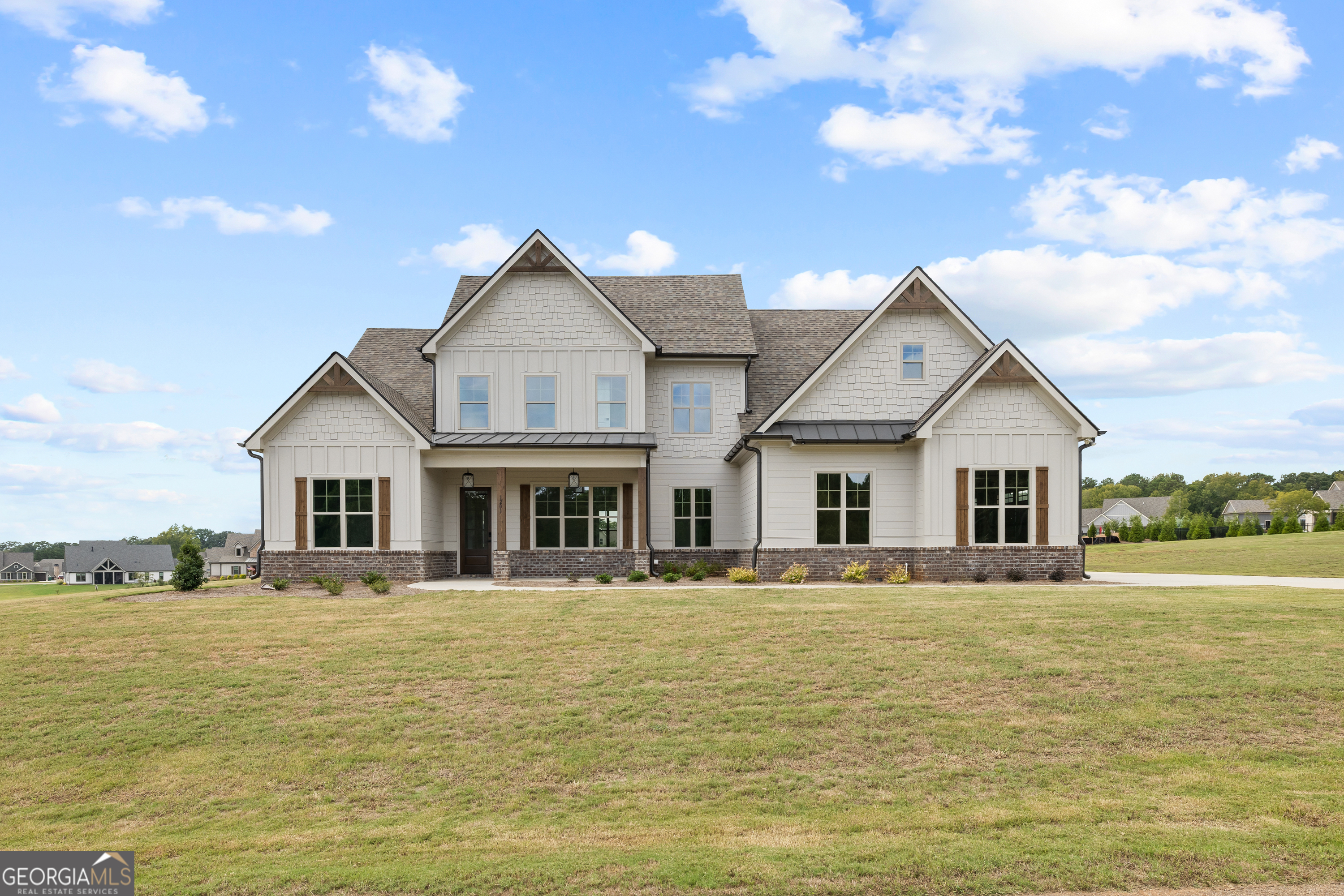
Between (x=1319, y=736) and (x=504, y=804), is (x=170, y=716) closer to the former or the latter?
(x=504, y=804)

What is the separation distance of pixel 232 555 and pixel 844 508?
10635 centimetres

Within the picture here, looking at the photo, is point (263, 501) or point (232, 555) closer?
point (263, 501)

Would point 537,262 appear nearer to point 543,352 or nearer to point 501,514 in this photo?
point 543,352

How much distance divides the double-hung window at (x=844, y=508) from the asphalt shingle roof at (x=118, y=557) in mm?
94957

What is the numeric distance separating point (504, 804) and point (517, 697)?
2850 mm

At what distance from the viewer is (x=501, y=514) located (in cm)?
2372

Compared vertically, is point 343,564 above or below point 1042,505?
below

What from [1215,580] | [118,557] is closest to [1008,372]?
[1215,580]

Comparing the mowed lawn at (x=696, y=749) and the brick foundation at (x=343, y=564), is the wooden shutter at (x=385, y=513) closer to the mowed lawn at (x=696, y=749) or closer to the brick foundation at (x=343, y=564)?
the brick foundation at (x=343, y=564)

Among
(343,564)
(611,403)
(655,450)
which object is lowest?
(343,564)

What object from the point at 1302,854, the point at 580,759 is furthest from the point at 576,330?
the point at 1302,854

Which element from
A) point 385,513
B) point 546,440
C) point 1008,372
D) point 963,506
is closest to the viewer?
point 1008,372

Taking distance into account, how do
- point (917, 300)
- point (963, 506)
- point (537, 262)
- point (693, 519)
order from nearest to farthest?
point (963, 506), point (917, 300), point (537, 262), point (693, 519)

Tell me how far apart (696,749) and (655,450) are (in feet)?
54.6
